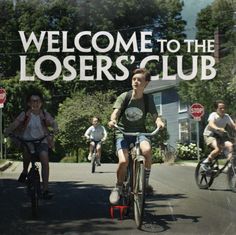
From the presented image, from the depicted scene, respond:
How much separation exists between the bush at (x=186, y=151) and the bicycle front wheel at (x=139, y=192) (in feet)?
1.28

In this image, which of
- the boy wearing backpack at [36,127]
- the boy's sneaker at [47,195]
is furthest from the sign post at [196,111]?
the boy's sneaker at [47,195]

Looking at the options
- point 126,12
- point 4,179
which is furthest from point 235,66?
point 4,179

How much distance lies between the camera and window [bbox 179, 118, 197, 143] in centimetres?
693

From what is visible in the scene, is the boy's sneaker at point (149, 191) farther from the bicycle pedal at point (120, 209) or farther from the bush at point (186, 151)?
the bush at point (186, 151)

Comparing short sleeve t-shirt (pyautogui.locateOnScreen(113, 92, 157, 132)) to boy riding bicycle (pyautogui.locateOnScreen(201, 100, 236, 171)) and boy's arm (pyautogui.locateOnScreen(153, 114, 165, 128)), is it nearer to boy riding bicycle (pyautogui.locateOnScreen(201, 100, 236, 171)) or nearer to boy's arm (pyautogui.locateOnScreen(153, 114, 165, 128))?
boy's arm (pyautogui.locateOnScreen(153, 114, 165, 128))

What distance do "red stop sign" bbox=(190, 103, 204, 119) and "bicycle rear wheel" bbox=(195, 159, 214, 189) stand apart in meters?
0.39

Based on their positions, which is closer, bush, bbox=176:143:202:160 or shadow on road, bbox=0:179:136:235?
bush, bbox=176:143:202:160

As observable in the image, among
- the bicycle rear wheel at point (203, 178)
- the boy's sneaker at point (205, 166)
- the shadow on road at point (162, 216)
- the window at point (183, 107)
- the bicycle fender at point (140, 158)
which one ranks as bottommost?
the shadow on road at point (162, 216)

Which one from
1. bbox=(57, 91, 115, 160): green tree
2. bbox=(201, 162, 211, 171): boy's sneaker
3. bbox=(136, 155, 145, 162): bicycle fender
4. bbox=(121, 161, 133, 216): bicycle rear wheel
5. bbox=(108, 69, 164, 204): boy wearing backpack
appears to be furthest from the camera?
bbox=(121, 161, 133, 216): bicycle rear wheel

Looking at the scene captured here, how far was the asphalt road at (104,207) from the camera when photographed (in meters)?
7.08

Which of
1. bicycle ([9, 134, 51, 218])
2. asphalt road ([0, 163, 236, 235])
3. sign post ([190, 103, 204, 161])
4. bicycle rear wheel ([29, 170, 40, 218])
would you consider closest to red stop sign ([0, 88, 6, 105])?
bicycle ([9, 134, 51, 218])

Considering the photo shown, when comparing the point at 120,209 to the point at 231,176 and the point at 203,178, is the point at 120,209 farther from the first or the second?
the point at 231,176

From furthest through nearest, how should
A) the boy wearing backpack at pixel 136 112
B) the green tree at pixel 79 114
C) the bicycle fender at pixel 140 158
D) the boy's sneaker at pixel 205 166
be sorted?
the bicycle fender at pixel 140 158
the boy wearing backpack at pixel 136 112
the boy's sneaker at pixel 205 166
the green tree at pixel 79 114

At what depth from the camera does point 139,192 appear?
7.30m
